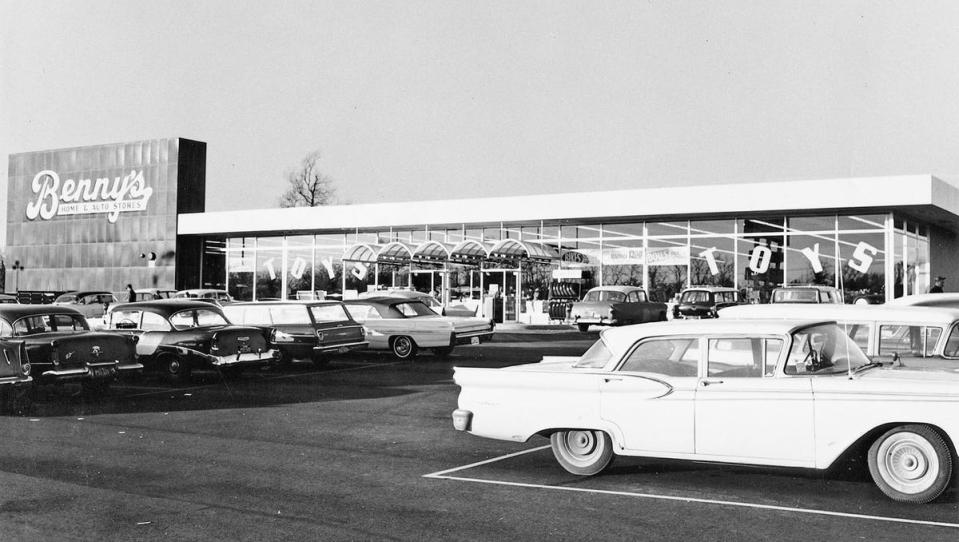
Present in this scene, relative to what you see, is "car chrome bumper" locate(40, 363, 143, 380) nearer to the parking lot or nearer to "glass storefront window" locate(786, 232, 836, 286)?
the parking lot

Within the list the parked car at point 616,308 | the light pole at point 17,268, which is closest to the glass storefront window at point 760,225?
the parked car at point 616,308

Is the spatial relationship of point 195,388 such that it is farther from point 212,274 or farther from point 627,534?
point 212,274

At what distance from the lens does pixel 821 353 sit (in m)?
7.25

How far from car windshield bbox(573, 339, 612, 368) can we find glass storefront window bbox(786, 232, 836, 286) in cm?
2522

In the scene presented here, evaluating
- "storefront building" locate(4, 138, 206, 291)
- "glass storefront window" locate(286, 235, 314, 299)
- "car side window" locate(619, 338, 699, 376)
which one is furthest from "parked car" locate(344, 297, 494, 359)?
"storefront building" locate(4, 138, 206, 291)

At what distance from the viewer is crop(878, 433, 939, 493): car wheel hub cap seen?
6.56 meters

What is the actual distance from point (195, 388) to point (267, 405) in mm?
2704

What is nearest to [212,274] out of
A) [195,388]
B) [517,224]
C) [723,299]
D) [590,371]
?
[517,224]

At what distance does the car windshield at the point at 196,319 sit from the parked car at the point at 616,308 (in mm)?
14640

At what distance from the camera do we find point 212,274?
1757 inches

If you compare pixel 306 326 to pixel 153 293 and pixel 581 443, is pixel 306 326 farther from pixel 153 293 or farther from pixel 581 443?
pixel 153 293

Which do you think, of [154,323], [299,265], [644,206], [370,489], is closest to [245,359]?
[154,323]

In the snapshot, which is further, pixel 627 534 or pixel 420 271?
pixel 420 271

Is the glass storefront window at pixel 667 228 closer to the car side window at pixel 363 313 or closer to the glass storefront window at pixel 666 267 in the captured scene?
the glass storefront window at pixel 666 267
